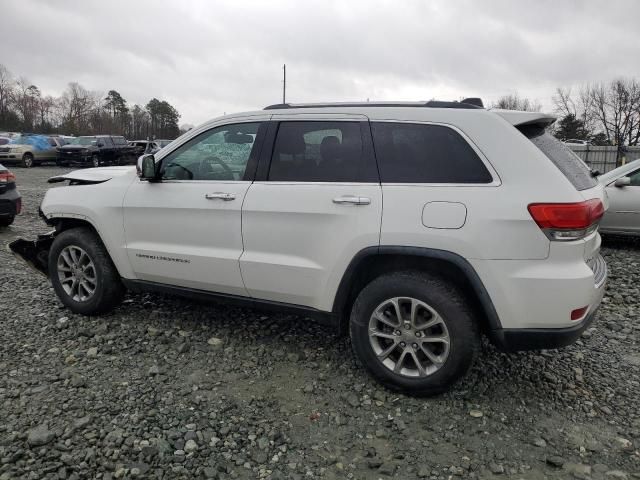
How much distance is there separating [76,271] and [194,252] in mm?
1361

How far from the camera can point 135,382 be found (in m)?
3.38

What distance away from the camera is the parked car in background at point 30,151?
25141mm

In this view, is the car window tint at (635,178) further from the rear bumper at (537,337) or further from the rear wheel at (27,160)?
the rear wheel at (27,160)

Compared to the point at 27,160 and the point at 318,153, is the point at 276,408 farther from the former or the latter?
the point at 27,160

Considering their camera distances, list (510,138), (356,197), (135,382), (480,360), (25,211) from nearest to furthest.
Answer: (510,138) → (356,197) → (135,382) → (480,360) → (25,211)

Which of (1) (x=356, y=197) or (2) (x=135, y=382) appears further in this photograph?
(2) (x=135, y=382)

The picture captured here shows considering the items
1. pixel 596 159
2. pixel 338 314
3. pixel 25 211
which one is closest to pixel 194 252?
pixel 338 314

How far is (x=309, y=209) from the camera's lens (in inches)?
130

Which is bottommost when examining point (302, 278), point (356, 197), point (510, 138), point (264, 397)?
point (264, 397)

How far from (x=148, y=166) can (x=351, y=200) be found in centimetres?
171

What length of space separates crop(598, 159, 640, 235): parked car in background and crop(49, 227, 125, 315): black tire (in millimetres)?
6605

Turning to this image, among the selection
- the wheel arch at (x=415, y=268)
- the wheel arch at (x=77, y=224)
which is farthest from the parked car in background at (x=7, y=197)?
the wheel arch at (x=415, y=268)

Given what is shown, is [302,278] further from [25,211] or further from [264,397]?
[25,211]

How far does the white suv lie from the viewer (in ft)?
9.27
